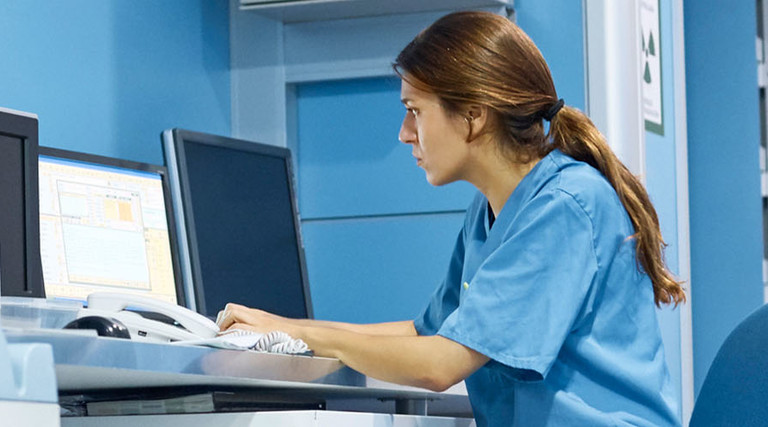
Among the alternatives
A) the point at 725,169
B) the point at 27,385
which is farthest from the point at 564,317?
the point at 725,169

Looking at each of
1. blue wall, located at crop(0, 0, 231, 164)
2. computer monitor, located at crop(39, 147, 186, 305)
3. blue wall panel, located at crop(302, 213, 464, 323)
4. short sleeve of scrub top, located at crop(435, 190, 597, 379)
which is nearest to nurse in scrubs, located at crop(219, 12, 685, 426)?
short sleeve of scrub top, located at crop(435, 190, 597, 379)

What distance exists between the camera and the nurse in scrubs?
1403 millimetres

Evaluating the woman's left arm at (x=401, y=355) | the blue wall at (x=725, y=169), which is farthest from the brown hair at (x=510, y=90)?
the blue wall at (x=725, y=169)

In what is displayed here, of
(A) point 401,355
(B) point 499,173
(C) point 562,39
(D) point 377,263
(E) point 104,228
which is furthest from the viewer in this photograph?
(D) point 377,263

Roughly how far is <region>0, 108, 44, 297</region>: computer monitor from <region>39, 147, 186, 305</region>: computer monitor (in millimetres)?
217

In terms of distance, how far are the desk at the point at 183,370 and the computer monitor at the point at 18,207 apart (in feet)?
0.81

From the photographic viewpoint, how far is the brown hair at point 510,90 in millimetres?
1530

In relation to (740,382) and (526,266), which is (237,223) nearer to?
(526,266)

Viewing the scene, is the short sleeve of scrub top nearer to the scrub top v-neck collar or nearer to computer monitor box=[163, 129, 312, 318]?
the scrub top v-neck collar

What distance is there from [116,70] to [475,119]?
1.04m

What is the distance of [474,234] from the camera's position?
172cm

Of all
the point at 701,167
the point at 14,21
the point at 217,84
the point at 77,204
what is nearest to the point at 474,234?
the point at 77,204

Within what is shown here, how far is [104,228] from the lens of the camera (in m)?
2.01

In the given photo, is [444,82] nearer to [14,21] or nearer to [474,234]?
[474,234]
